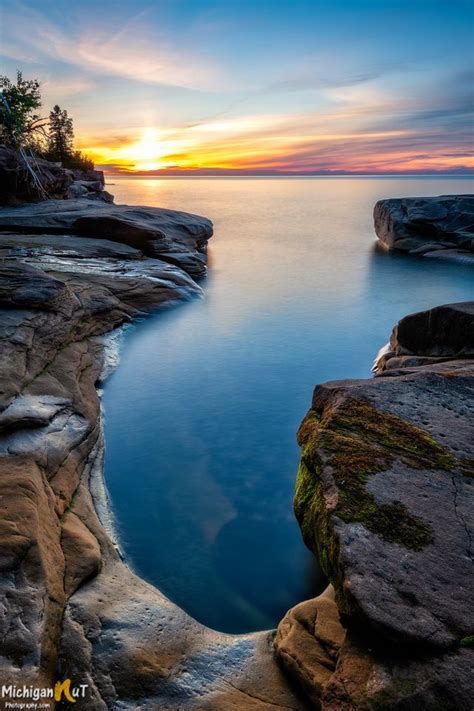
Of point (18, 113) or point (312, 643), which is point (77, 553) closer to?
point (312, 643)

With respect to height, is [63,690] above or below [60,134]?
below

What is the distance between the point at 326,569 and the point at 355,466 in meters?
1.14

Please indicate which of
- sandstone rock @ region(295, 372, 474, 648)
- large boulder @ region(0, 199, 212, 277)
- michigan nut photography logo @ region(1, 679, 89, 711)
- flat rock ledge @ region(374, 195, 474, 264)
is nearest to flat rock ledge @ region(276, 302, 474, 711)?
sandstone rock @ region(295, 372, 474, 648)

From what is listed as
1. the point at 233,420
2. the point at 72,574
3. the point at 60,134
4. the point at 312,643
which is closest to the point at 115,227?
the point at 233,420

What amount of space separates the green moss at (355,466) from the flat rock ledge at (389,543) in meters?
0.01

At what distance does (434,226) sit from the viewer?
3022cm

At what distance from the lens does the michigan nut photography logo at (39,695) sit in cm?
345

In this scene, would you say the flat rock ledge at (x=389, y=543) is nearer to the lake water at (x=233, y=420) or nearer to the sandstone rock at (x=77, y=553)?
the lake water at (x=233, y=420)

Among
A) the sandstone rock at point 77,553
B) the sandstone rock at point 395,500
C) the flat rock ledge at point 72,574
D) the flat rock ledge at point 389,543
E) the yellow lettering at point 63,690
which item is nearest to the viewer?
the flat rock ledge at point 389,543

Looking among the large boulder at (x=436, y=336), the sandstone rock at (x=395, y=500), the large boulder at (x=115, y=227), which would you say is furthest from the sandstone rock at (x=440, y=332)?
the large boulder at (x=115, y=227)

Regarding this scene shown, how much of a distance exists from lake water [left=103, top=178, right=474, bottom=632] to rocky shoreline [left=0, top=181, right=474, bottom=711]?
0.65 meters

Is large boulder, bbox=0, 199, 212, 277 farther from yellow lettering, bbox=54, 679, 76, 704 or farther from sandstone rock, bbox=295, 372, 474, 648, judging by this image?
yellow lettering, bbox=54, 679, 76, 704

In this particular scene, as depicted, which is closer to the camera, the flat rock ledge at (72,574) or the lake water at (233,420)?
the flat rock ledge at (72,574)

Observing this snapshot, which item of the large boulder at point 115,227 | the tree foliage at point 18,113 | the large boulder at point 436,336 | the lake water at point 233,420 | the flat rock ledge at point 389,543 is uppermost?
the tree foliage at point 18,113
